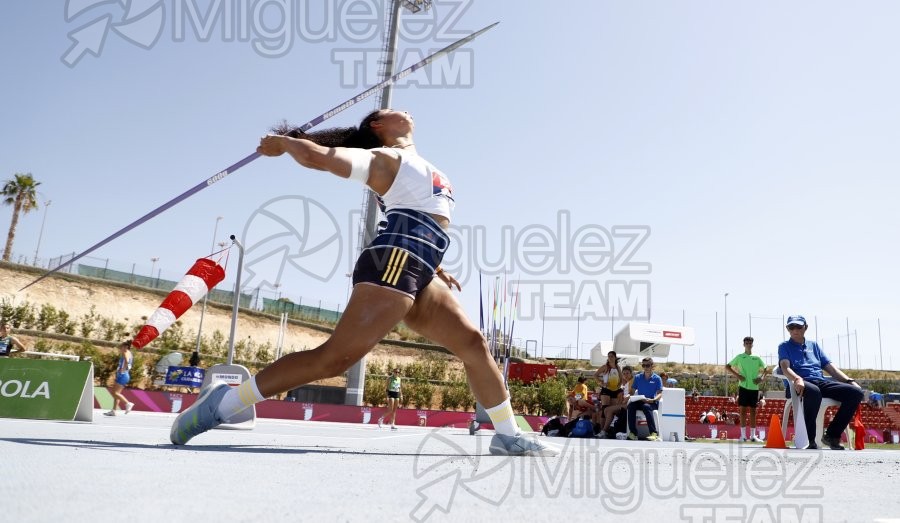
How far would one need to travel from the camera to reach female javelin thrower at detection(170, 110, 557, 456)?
2.75 metres

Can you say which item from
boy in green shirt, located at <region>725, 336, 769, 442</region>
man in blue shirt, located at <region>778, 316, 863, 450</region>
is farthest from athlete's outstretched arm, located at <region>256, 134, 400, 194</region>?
boy in green shirt, located at <region>725, 336, 769, 442</region>

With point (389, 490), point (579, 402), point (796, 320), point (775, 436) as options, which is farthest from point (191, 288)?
point (389, 490)

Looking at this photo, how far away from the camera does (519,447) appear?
3.14m

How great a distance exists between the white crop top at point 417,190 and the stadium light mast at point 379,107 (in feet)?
36.3

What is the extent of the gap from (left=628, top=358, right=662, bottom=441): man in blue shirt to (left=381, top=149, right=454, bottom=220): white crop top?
26.5 feet

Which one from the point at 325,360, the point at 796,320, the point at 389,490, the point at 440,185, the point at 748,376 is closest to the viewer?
the point at 389,490

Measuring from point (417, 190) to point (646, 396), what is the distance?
873cm

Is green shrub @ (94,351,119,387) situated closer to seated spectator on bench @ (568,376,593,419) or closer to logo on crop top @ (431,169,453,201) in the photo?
seated spectator on bench @ (568,376,593,419)

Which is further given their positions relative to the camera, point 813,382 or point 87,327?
point 87,327

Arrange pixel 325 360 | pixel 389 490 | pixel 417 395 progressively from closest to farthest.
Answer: pixel 389 490 < pixel 325 360 < pixel 417 395

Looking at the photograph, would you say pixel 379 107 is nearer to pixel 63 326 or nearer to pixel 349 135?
pixel 349 135

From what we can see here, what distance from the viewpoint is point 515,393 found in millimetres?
31938

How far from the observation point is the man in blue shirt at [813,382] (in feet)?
18.0

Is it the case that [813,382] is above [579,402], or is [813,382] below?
above
